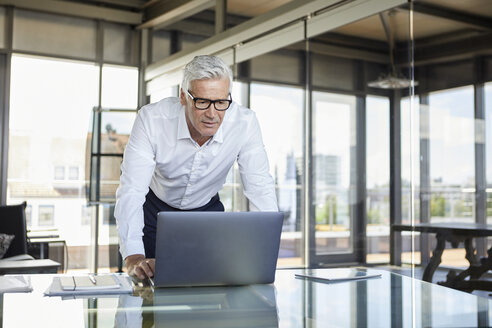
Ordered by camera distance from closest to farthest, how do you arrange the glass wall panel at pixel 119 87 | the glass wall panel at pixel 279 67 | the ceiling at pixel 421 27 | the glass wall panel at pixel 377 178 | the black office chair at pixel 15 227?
the ceiling at pixel 421 27 < the glass wall panel at pixel 377 178 < the glass wall panel at pixel 279 67 < the black office chair at pixel 15 227 < the glass wall panel at pixel 119 87

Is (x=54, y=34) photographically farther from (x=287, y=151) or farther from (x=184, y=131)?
(x=184, y=131)

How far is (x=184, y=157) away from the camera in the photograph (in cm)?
229

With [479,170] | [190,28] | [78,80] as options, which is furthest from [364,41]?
[78,80]

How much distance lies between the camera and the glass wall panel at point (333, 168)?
3936 millimetres

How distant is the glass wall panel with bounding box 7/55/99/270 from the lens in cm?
625

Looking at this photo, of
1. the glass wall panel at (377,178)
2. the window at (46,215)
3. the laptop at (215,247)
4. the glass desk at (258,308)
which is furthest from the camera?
the window at (46,215)

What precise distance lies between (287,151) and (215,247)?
3.09m

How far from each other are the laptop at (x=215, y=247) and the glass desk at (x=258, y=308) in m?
0.04

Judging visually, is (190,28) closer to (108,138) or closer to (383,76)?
(108,138)

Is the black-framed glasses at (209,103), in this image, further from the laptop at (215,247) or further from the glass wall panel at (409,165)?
the glass wall panel at (409,165)

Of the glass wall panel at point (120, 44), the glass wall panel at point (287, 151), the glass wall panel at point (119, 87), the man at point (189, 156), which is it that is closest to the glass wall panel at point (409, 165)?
the glass wall panel at point (287, 151)

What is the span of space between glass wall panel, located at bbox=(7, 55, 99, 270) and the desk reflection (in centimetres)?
505

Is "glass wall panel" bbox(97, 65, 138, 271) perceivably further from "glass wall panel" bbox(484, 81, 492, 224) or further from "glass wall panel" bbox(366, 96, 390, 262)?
"glass wall panel" bbox(484, 81, 492, 224)

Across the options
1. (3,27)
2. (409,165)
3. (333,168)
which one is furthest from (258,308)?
(3,27)
